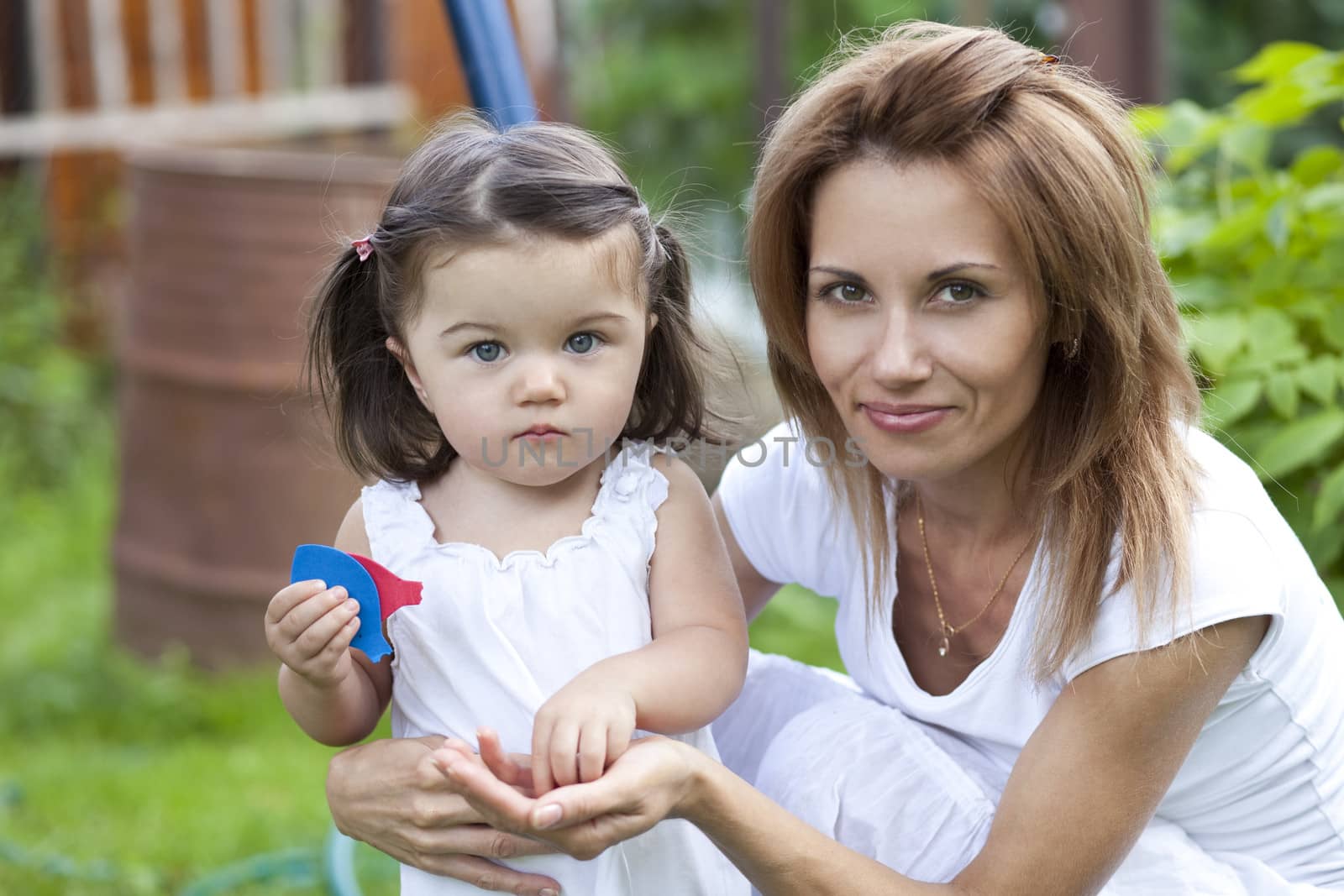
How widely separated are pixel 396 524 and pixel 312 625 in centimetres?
19

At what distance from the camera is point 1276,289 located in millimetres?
2037

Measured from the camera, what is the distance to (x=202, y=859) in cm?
279

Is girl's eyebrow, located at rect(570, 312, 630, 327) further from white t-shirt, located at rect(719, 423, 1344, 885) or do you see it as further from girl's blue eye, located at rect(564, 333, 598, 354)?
white t-shirt, located at rect(719, 423, 1344, 885)

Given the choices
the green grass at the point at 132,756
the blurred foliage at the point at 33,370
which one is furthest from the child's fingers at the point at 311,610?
the blurred foliage at the point at 33,370

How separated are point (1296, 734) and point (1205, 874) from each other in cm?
18

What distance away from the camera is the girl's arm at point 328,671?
138 cm

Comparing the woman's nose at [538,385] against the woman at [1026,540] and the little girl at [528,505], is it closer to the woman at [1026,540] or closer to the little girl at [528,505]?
the little girl at [528,505]

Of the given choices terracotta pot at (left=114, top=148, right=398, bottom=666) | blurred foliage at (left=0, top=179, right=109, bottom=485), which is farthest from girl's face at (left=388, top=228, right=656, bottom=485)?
blurred foliage at (left=0, top=179, right=109, bottom=485)

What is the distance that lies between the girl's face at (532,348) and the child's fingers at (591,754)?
0.28 metres

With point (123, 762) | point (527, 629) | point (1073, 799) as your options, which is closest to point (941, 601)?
point (1073, 799)

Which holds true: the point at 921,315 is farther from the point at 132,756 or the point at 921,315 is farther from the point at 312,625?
the point at 132,756

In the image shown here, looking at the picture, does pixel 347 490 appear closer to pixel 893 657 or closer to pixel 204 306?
pixel 204 306

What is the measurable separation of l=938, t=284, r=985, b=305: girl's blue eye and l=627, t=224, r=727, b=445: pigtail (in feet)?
0.99

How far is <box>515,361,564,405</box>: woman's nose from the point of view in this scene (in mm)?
1396
